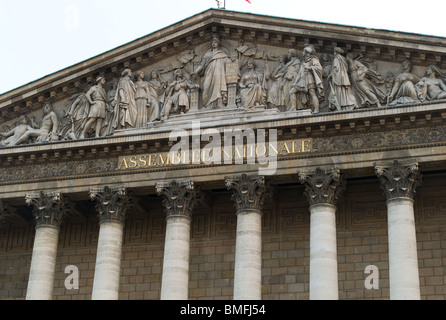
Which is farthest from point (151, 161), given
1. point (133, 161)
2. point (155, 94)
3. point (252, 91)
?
point (252, 91)

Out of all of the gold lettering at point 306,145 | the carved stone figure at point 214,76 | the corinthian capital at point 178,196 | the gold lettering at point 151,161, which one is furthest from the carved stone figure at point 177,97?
the gold lettering at point 306,145

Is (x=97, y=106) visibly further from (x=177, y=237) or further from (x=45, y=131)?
(x=177, y=237)

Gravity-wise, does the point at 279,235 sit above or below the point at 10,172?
below

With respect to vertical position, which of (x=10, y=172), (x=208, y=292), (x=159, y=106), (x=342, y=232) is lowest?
(x=208, y=292)

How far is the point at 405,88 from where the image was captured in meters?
23.9

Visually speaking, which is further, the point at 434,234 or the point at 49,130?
the point at 49,130

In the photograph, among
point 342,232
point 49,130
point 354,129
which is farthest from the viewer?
point 49,130

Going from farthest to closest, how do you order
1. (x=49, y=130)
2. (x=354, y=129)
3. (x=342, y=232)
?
(x=49, y=130) → (x=342, y=232) → (x=354, y=129)

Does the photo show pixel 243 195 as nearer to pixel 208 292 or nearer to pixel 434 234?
pixel 208 292

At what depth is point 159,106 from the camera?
2636cm

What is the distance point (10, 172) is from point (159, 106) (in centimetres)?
508

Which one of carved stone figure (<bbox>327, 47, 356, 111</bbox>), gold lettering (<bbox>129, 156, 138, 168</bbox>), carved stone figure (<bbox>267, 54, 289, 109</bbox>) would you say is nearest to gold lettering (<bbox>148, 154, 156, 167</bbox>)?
gold lettering (<bbox>129, 156, 138, 168</bbox>)

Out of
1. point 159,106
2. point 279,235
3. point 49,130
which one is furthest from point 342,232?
point 49,130

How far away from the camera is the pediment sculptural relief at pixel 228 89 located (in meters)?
24.3
